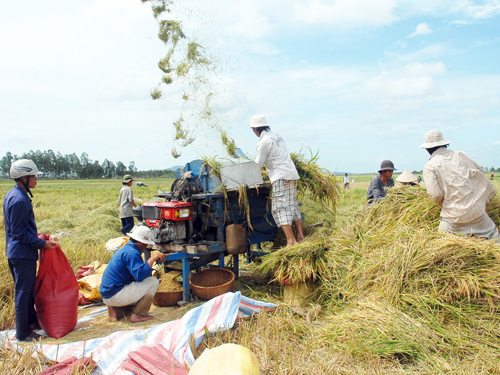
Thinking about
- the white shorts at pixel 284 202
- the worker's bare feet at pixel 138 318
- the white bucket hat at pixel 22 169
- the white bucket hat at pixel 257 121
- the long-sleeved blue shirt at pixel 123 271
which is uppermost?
the white bucket hat at pixel 257 121

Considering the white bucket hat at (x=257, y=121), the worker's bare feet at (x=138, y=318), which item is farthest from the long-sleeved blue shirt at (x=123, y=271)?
the white bucket hat at (x=257, y=121)

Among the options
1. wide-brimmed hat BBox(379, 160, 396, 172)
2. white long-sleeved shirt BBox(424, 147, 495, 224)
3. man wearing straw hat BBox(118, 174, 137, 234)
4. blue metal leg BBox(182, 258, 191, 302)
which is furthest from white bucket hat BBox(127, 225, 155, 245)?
man wearing straw hat BBox(118, 174, 137, 234)

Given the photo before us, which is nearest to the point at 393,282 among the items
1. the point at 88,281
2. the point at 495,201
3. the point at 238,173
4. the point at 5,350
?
the point at 495,201

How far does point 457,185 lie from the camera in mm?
3727

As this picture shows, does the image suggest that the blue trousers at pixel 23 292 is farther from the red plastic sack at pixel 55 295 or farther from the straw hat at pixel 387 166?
the straw hat at pixel 387 166

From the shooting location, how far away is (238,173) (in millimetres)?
4977

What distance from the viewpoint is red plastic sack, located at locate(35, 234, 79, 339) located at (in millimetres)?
4047

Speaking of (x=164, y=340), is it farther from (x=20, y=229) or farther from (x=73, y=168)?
(x=73, y=168)

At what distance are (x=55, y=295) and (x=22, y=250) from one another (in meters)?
0.62

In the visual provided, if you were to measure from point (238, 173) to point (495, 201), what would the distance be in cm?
309

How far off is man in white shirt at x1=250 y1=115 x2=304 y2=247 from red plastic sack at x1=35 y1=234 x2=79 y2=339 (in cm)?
265

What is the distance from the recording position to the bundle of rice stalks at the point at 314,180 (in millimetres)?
5465

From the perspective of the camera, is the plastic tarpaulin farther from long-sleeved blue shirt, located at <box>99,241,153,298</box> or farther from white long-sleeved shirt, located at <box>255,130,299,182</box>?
white long-sleeved shirt, located at <box>255,130,299,182</box>

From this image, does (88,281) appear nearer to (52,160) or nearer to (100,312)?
(100,312)
